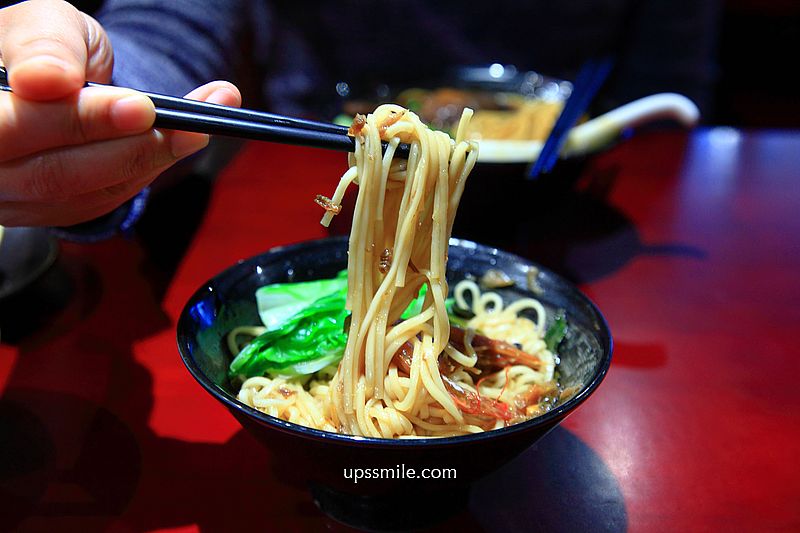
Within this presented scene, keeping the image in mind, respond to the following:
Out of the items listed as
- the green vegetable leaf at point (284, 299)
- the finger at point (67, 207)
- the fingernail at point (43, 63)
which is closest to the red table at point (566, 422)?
the green vegetable leaf at point (284, 299)

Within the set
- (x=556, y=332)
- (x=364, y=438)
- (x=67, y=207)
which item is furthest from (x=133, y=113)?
(x=556, y=332)

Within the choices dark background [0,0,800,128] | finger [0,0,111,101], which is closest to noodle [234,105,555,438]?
finger [0,0,111,101]

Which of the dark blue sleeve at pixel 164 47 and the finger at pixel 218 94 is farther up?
the finger at pixel 218 94

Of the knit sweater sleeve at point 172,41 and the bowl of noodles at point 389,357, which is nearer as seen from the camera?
the bowl of noodles at point 389,357

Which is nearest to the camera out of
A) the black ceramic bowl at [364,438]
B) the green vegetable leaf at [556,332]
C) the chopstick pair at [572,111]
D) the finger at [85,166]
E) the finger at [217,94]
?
the black ceramic bowl at [364,438]

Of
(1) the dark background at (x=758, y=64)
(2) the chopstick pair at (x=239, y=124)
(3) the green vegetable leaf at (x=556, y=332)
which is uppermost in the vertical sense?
(2) the chopstick pair at (x=239, y=124)

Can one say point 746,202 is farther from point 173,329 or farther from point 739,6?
point 739,6

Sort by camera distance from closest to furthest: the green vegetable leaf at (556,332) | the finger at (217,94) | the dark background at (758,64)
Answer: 1. the finger at (217,94)
2. the green vegetable leaf at (556,332)
3. the dark background at (758,64)

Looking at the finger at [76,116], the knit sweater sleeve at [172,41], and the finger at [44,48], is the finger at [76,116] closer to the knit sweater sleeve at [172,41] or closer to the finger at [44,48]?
the finger at [44,48]
